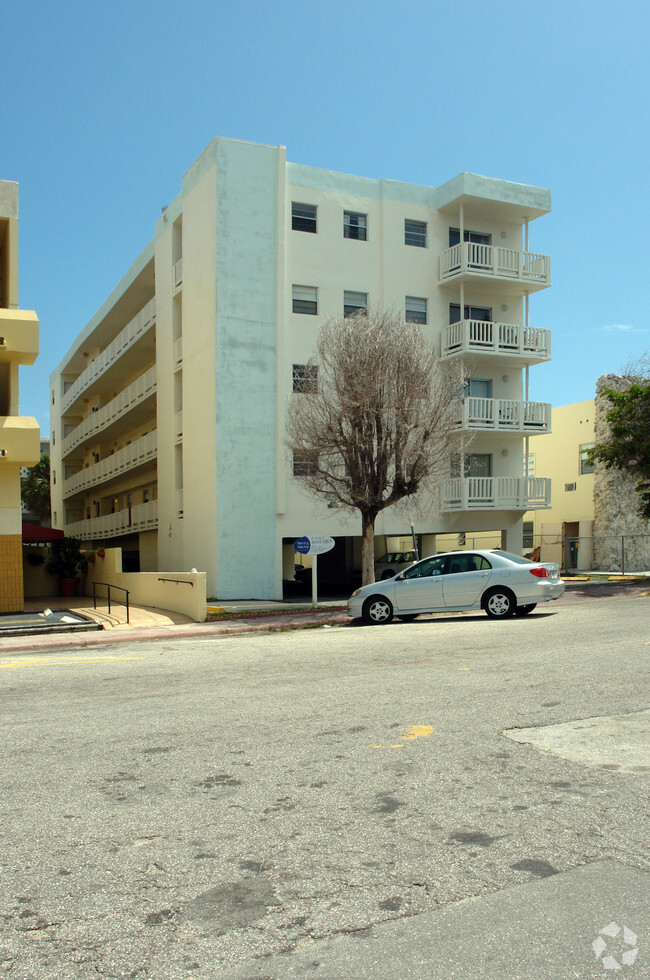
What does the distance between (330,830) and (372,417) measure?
1769 cm

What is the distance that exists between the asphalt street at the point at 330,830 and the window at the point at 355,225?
23589 millimetres

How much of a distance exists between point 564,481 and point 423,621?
28025 mm

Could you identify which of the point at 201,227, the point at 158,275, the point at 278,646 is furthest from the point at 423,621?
the point at 158,275

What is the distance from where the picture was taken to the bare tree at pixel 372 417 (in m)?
21.7

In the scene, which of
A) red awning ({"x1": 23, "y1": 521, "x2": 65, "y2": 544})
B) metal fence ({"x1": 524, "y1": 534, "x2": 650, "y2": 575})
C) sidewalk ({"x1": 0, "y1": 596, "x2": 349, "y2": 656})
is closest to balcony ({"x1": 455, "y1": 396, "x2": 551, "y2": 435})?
metal fence ({"x1": 524, "y1": 534, "x2": 650, "y2": 575})

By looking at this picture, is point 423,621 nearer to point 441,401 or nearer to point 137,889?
point 441,401

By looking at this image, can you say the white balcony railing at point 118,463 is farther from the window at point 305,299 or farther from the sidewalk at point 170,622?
the sidewalk at point 170,622

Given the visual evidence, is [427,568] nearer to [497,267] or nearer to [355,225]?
[355,225]

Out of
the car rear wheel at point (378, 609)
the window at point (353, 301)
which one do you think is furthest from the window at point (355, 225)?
the car rear wheel at point (378, 609)

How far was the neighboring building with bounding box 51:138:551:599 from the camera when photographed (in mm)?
27344

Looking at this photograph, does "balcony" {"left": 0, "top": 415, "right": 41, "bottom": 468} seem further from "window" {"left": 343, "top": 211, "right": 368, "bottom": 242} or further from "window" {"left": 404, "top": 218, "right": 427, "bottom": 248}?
"window" {"left": 404, "top": 218, "right": 427, "bottom": 248}

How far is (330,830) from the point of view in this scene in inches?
181

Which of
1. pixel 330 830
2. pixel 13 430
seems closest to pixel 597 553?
pixel 13 430

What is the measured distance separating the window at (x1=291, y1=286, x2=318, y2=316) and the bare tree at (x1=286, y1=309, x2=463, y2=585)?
5.91 meters
